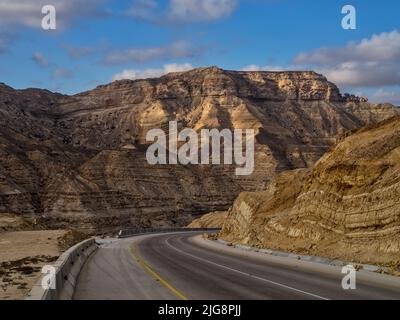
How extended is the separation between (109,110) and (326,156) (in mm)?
157674

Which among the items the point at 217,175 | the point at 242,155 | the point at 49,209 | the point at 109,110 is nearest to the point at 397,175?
the point at 49,209

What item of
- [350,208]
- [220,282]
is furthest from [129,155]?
[220,282]

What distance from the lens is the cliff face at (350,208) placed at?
25891mm

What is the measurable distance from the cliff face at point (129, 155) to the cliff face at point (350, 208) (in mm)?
62404

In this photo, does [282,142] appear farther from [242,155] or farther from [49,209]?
[49,209]

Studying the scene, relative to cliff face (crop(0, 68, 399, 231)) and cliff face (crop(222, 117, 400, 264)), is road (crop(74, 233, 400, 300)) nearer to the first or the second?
cliff face (crop(222, 117, 400, 264))

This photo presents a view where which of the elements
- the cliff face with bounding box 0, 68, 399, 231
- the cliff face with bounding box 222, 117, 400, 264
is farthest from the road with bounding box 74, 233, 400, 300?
the cliff face with bounding box 0, 68, 399, 231

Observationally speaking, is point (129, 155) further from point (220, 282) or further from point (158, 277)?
point (220, 282)

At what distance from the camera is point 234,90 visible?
197125mm

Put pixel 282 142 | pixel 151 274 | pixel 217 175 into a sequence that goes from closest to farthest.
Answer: pixel 151 274, pixel 217 175, pixel 282 142

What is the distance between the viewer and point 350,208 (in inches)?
1162

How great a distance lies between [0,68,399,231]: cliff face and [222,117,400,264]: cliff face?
205 feet

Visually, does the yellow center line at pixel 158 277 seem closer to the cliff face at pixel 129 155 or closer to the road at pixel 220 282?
the road at pixel 220 282

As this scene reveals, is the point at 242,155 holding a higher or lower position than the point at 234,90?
lower
